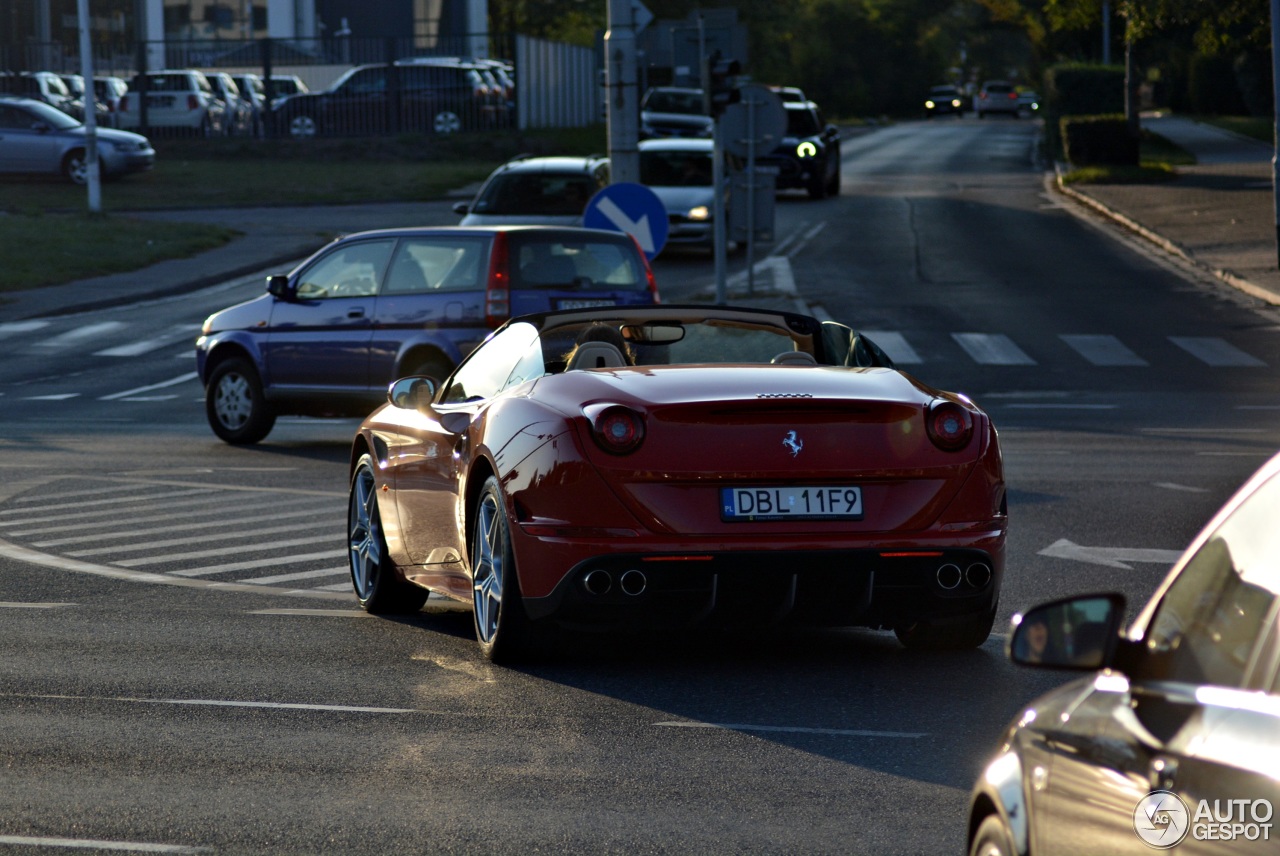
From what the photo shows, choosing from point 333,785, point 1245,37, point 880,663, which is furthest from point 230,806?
point 1245,37

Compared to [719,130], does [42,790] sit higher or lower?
lower

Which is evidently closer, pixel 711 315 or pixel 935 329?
pixel 711 315

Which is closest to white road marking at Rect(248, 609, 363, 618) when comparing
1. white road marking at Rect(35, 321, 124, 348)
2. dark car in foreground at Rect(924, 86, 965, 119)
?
white road marking at Rect(35, 321, 124, 348)

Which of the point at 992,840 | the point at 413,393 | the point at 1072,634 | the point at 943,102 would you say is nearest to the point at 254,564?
the point at 413,393

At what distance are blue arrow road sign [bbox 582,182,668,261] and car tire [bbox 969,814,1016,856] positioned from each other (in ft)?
60.3

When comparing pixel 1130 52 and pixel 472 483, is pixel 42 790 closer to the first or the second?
pixel 472 483

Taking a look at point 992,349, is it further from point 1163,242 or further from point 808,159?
point 808,159

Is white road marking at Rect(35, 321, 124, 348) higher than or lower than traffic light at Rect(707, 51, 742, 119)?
lower

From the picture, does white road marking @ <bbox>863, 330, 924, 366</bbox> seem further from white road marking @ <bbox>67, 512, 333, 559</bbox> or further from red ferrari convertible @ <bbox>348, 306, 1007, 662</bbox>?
red ferrari convertible @ <bbox>348, 306, 1007, 662</bbox>

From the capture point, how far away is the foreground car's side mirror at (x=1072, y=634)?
2.98m

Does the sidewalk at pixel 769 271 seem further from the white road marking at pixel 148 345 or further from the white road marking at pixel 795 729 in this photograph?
the white road marking at pixel 795 729

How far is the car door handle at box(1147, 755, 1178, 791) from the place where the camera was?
2.70 m

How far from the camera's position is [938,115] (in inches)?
5079

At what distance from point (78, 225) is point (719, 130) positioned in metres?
18.2
